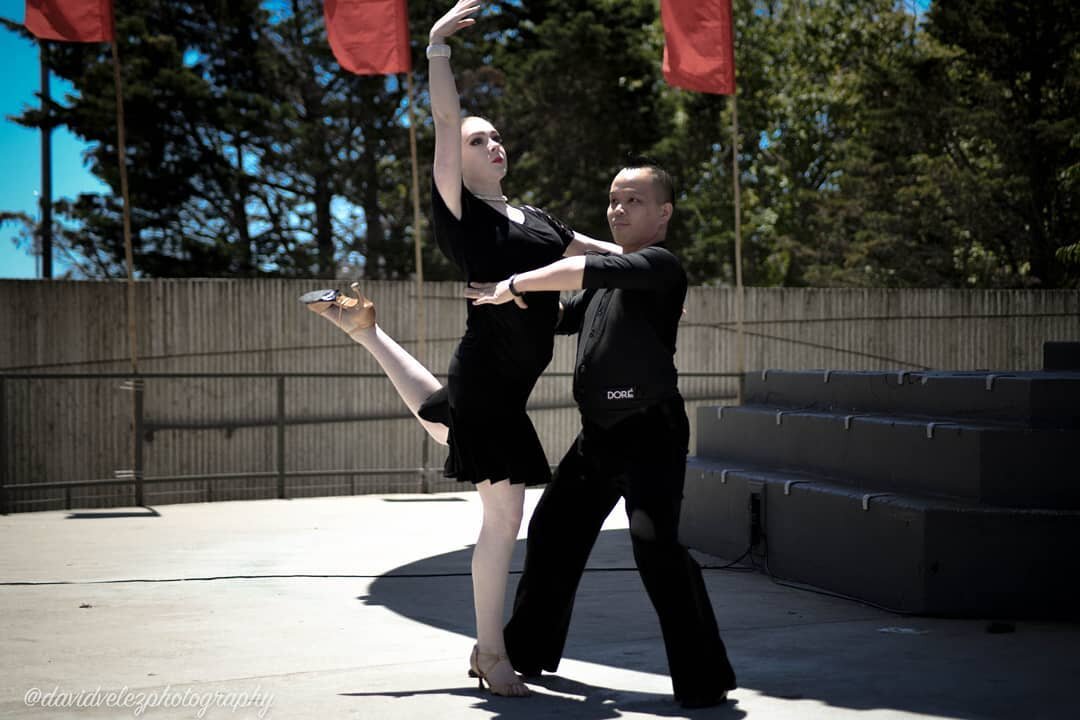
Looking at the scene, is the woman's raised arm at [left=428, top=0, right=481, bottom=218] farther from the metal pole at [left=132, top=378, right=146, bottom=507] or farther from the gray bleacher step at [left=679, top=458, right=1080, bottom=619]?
the metal pole at [left=132, top=378, right=146, bottom=507]

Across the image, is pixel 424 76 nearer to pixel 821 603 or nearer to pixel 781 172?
pixel 781 172

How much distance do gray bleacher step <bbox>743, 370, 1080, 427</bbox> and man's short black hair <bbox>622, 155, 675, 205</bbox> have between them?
217 centimetres

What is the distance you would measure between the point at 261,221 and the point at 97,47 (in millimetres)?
4991

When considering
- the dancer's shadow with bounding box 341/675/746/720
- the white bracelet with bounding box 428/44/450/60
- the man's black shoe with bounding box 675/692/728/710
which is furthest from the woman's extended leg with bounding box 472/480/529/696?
the white bracelet with bounding box 428/44/450/60

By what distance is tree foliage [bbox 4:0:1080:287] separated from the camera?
2488cm

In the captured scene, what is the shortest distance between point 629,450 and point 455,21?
159cm

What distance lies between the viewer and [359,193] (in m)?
27.9

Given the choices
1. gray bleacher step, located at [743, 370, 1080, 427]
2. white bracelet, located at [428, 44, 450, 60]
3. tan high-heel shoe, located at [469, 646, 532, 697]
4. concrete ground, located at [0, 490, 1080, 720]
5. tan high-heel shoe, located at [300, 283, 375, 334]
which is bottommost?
concrete ground, located at [0, 490, 1080, 720]

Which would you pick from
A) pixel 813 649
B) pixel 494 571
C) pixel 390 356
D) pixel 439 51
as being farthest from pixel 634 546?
pixel 439 51

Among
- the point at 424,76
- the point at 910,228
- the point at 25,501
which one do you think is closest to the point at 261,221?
the point at 424,76

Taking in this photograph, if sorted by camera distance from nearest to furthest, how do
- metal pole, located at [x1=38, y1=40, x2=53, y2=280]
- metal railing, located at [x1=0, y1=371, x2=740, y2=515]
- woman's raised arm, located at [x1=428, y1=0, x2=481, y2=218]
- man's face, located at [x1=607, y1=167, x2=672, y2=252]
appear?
woman's raised arm, located at [x1=428, y1=0, x2=481, y2=218] → man's face, located at [x1=607, y1=167, x2=672, y2=252] → metal railing, located at [x1=0, y1=371, x2=740, y2=515] → metal pole, located at [x1=38, y1=40, x2=53, y2=280]

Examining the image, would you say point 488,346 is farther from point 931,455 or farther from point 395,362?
point 931,455

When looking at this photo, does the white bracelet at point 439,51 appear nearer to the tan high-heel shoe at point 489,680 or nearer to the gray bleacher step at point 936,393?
the tan high-heel shoe at point 489,680

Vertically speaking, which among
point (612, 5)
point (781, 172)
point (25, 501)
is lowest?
point (25, 501)
